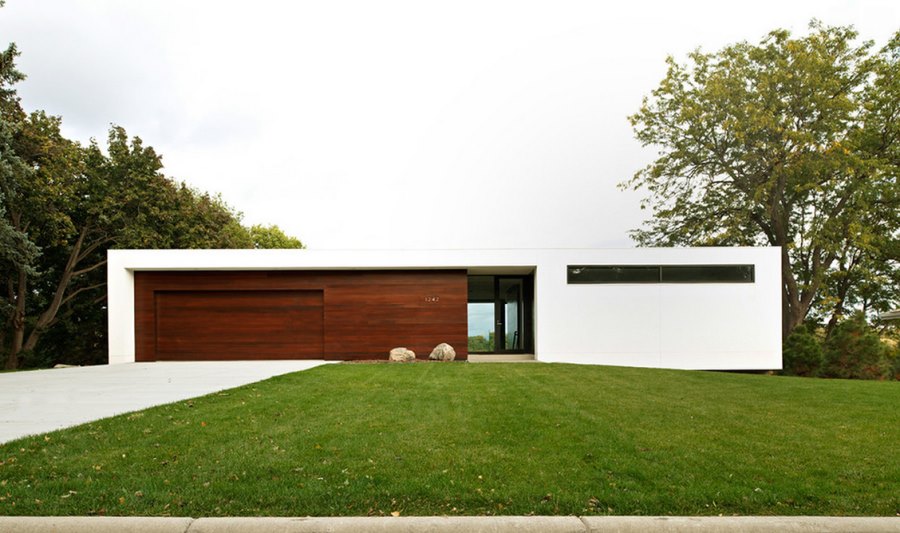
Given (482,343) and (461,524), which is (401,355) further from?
(461,524)

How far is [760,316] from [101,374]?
18.1m

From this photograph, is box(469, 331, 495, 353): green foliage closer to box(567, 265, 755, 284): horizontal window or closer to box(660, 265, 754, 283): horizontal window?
box(567, 265, 755, 284): horizontal window

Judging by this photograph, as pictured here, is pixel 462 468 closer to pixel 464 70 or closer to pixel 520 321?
pixel 520 321

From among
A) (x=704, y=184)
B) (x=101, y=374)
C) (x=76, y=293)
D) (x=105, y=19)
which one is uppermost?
(x=105, y=19)

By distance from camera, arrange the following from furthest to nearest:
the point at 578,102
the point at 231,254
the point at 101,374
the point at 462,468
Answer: the point at 578,102, the point at 231,254, the point at 101,374, the point at 462,468

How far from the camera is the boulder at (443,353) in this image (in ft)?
55.0

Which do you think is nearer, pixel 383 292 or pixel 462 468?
pixel 462 468

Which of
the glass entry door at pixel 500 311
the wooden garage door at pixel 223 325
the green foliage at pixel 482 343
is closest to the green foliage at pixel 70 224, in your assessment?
the wooden garage door at pixel 223 325

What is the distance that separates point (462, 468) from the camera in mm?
4500

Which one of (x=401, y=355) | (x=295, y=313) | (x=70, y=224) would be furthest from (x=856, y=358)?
(x=70, y=224)

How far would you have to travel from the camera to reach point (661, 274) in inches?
675

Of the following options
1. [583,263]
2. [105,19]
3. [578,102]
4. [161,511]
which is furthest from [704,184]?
[161,511]

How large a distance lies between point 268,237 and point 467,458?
4411 centimetres

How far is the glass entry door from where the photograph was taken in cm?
1941
